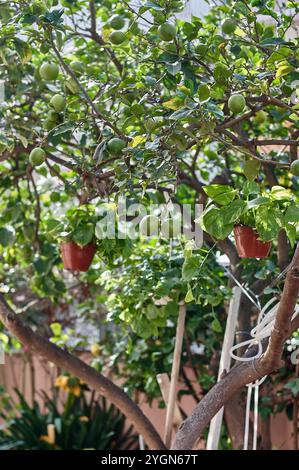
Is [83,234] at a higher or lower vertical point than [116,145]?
lower

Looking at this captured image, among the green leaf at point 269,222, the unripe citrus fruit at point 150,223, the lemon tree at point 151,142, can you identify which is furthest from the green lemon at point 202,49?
the green leaf at point 269,222

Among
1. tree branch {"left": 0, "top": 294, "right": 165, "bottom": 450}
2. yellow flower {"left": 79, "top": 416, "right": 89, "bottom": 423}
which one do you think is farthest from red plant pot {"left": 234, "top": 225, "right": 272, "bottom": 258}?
yellow flower {"left": 79, "top": 416, "right": 89, "bottom": 423}

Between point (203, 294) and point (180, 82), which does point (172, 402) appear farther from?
point (180, 82)

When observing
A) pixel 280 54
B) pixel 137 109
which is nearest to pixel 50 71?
pixel 137 109

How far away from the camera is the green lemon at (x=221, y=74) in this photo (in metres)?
2.12

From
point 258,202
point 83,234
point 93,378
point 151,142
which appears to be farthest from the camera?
point 93,378

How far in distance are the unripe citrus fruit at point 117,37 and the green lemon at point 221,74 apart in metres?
0.29

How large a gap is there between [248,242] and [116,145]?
0.45 m

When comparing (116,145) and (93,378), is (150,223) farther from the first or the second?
(93,378)

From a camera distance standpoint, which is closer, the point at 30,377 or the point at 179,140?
the point at 179,140

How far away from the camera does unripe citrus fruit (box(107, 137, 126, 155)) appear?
228cm

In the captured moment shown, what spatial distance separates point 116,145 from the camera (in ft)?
7.47
